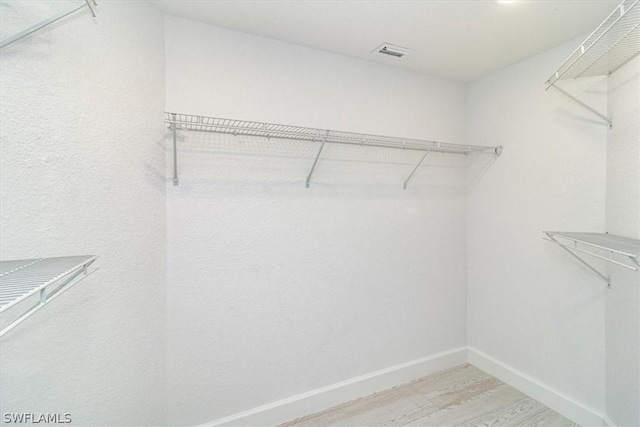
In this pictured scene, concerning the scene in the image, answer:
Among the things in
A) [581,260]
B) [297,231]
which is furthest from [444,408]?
[297,231]

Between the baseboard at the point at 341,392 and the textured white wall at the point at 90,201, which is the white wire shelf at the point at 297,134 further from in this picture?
the baseboard at the point at 341,392

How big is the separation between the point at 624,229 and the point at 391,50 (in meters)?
1.52

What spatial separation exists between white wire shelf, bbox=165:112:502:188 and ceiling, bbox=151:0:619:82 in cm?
49

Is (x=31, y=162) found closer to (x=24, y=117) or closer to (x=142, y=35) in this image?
(x=24, y=117)

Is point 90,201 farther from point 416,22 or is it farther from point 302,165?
point 416,22

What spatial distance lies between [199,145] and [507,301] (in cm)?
220

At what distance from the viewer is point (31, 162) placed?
871 millimetres

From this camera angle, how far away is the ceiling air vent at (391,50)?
1.63 meters

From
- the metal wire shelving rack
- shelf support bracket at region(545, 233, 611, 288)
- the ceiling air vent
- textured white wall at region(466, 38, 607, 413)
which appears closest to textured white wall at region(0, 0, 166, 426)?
the ceiling air vent

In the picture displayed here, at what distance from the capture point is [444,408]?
67.0 inches

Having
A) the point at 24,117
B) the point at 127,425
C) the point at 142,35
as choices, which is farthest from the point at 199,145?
the point at 127,425

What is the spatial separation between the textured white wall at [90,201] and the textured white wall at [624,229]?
221 centimetres

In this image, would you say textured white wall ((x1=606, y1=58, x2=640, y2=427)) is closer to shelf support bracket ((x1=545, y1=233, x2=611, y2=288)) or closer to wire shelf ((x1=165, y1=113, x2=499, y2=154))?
shelf support bracket ((x1=545, y1=233, x2=611, y2=288))

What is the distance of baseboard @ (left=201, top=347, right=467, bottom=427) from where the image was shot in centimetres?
154
